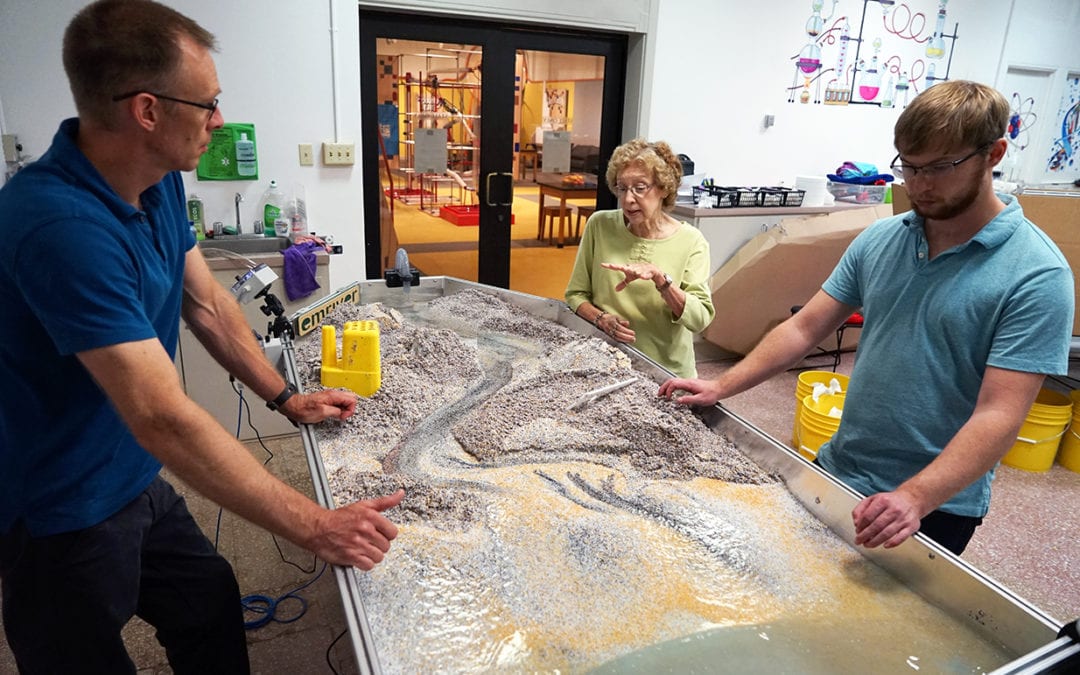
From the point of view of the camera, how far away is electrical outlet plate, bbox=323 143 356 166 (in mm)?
3463

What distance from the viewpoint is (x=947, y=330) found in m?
1.28

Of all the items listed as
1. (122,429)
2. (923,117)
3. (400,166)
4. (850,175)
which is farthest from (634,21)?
(122,429)

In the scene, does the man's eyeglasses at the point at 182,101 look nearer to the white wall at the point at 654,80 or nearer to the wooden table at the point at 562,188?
the white wall at the point at 654,80

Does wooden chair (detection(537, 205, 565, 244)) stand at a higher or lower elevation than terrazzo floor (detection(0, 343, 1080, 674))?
higher

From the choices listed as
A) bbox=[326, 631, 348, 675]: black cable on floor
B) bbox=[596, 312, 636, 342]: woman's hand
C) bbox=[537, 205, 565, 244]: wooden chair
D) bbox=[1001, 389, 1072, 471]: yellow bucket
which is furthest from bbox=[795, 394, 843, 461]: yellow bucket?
bbox=[537, 205, 565, 244]: wooden chair

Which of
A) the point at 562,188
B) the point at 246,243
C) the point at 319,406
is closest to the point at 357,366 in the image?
the point at 319,406

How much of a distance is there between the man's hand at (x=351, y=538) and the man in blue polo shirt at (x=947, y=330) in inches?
30.3

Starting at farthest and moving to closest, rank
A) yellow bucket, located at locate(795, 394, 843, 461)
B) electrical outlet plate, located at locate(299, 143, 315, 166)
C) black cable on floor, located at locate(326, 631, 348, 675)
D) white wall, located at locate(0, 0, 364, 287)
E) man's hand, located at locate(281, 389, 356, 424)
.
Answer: electrical outlet plate, located at locate(299, 143, 315, 166), white wall, located at locate(0, 0, 364, 287), yellow bucket, located at locate(795, 394, 843, 461), black cable on floor, located at locate(326, 631, 348, 675), man's hand, located at locate(281, 389, 356, 424)

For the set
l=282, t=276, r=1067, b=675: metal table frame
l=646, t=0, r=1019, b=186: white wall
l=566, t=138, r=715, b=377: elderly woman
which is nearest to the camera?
l=282, t=276, r=1067, b=675: metal table frame

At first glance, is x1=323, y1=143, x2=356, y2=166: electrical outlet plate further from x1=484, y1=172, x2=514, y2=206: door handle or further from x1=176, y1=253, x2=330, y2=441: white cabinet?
x1=484, y1=172, x2=514, y2=206: door handle

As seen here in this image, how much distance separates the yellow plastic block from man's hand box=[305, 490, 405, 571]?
1.98 ft

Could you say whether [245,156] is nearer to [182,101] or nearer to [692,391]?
[182,101]

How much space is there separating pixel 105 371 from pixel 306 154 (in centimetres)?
269

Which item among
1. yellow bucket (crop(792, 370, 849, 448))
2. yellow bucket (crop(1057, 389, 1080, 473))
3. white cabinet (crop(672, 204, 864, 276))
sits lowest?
yellow bucket (crop(1057, 389, 1080, 473))
